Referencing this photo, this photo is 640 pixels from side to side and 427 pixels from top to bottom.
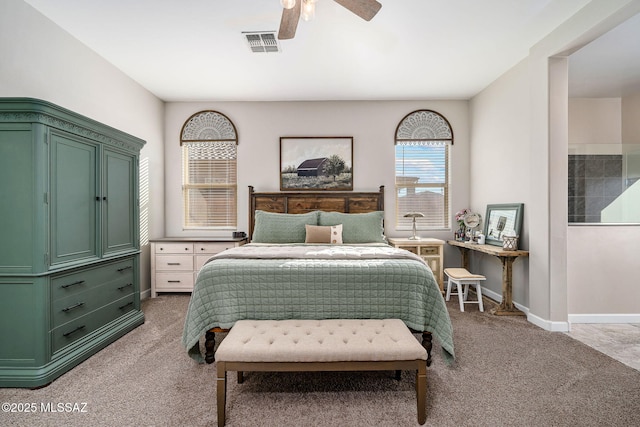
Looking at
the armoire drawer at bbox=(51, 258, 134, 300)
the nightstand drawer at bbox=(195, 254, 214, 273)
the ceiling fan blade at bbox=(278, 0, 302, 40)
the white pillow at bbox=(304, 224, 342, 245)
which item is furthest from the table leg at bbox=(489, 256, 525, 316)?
the armoire drawer at bbox=(51, 258, 134, 300)

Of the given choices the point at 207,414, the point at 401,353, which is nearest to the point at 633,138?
the point at 401,353

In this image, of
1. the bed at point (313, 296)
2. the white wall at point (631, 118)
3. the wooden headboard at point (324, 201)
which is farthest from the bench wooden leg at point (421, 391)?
the white wall at point (631, 118)

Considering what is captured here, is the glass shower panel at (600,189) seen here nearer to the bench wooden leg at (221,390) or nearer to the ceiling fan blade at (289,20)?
the ceiling fan blade at (289,20)

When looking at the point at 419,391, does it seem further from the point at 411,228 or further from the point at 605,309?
the point at 411,228

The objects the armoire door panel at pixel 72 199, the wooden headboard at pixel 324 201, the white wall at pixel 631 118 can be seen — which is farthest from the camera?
the wooden headboard at pixel 324 201

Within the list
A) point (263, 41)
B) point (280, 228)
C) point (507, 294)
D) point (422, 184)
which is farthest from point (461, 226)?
point (263, 41)

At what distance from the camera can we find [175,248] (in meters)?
4.01

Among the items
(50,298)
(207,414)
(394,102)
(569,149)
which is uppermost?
(394,102)

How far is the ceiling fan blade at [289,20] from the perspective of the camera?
2.02 meters

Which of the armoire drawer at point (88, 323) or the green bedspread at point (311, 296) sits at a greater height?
the green bedspread at point (311, 296)

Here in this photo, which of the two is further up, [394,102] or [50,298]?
[394,102]

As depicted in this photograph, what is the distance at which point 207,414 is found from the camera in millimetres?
1716

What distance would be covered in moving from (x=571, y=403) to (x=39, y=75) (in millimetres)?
4662

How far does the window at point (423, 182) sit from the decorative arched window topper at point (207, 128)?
263 centimetres
